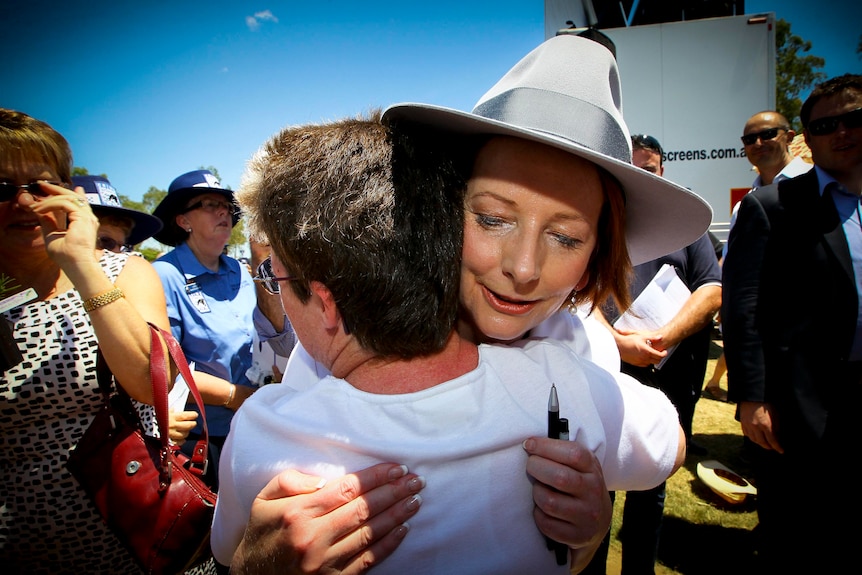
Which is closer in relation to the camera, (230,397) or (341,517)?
(341,517)

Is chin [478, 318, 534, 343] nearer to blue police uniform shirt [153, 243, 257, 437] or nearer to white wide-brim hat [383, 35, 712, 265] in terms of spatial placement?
white wide-brim hat [383, 35, 712, 265]

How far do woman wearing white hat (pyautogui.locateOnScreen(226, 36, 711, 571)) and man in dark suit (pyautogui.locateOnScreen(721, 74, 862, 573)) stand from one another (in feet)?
5.55

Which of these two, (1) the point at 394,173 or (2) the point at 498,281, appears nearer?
(1) the point at 394,173

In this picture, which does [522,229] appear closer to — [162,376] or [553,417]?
[553,417]

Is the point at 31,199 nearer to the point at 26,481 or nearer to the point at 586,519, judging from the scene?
the point at 26,481

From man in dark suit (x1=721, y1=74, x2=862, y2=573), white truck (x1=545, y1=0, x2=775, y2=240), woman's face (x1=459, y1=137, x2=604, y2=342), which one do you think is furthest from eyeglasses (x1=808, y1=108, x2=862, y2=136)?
white truck (x1=545, y1=0, x2=775, y2=240)

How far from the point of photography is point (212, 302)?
3.17 m

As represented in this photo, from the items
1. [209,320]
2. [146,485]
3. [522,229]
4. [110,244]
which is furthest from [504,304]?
[110,244]

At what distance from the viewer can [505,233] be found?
1.20 meters

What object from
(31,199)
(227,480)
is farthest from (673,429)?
(31,199)

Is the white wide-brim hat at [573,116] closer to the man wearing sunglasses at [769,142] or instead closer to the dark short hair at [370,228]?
the dark short hair at [370,228]

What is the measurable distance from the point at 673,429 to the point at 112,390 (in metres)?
2.11

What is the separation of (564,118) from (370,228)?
633 mm

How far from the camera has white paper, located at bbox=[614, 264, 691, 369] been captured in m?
2.63
